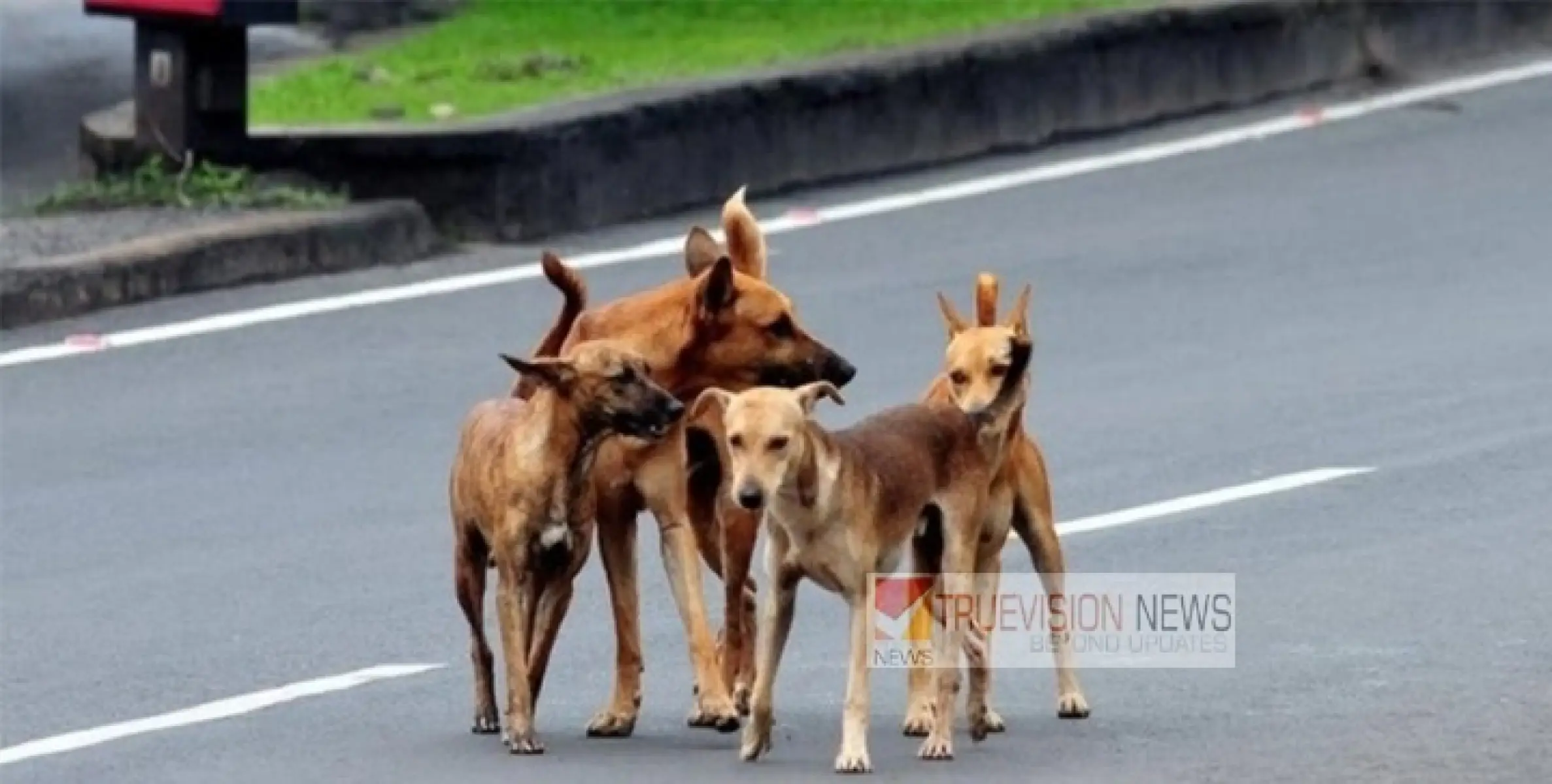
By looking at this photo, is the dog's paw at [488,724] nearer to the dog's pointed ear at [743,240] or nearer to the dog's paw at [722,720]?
the dog's paw at [722,720]

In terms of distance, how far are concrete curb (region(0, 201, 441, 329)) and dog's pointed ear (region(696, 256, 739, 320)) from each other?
6300 millimetres

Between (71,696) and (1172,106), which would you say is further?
(1172,106)

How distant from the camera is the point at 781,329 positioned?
9570mm

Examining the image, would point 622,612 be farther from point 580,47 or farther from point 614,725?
point 580,47

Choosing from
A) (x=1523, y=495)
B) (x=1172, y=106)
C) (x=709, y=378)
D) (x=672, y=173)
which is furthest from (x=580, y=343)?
(x=1172, y=106)

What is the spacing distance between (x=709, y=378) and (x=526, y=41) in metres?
11.0

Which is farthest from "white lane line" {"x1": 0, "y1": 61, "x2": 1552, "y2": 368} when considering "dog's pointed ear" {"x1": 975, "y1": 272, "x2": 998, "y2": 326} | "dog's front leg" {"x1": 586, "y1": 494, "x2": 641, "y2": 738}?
"dog's pointed ear" {"x1": 975, "y1": 272, "x2": 998, "y2": 326}

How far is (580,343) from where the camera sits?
9.52 meters

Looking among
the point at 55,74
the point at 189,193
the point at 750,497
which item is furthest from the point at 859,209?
the point at 750,497

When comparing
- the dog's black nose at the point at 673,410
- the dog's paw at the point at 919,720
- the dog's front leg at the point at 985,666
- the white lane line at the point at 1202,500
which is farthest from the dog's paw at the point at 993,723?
the white lane line at the point at 1202,500

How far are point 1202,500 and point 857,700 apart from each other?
12.3 feet

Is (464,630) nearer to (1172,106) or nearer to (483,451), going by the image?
(483,451)

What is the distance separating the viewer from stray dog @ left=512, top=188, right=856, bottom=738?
9.49m

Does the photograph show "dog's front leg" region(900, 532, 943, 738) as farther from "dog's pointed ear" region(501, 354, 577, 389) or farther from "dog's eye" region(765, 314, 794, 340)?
"dog's pointed ear" region(501, 354, 577, 389)
